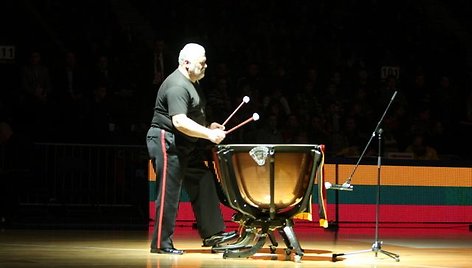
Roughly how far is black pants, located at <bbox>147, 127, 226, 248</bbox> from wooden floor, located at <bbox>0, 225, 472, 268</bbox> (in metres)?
0.28

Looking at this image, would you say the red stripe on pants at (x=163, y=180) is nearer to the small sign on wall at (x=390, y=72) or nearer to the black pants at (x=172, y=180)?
the black pants at (x=172, y=180)

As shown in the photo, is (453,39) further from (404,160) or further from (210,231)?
(210,231)

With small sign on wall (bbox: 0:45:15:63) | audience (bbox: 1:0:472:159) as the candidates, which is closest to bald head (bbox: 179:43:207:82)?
audience (bbox: 1:0:472:159)

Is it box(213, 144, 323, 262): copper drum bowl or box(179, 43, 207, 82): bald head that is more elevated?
box(179, 43, 207, 82): bald head

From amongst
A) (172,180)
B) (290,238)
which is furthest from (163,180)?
(290,238)

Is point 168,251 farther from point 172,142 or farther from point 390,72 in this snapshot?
point 390,72

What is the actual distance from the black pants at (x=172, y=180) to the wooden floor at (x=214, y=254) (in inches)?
10.9

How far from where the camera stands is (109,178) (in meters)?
13.6

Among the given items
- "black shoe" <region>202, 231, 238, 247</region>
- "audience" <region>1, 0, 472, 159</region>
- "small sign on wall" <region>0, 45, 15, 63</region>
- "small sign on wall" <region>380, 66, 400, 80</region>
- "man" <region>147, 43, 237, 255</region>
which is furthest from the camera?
"small sign on wall" <region>380, 66, 400, 80</region>

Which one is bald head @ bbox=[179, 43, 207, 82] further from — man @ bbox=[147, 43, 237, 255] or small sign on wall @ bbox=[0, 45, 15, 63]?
small sign on wall @ bbox=[0, 45, 15, 63]

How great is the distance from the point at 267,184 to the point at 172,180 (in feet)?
2.69

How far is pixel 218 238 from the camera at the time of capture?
9.02m

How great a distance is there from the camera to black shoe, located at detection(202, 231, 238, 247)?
8969 millimetres

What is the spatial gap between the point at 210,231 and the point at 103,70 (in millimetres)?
5596
